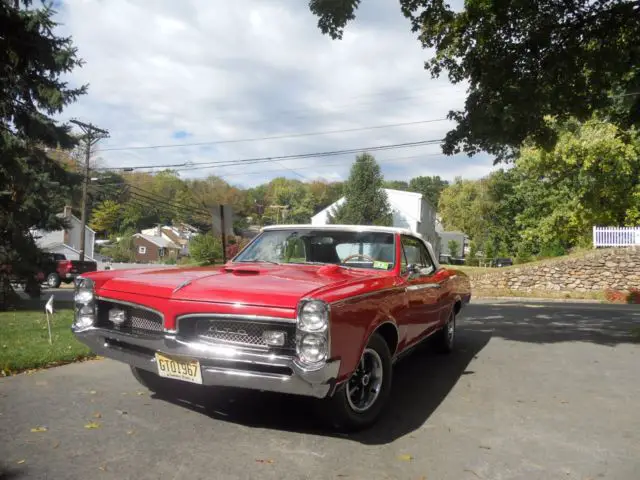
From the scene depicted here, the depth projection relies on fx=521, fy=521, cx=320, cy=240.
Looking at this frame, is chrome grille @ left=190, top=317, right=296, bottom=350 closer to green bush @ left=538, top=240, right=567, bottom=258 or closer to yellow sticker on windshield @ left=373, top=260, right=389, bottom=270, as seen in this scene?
yellow sticker on windshield @ left=373, top=260, right=389, bottom=270

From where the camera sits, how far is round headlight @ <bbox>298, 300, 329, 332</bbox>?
11.1 feet

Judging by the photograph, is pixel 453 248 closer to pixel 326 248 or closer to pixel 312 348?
pixel 326 248

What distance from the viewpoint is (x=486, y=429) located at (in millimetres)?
4137

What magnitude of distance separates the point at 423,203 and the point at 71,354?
48.4 m

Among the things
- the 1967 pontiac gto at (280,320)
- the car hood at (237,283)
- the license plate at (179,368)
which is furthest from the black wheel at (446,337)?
the license plate at (179,368)

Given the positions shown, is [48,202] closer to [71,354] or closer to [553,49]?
[71,354]

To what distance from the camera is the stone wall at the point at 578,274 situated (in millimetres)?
22484

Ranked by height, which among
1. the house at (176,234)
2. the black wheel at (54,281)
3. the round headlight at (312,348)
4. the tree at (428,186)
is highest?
the tree at (428,186)

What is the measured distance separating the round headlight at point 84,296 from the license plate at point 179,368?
97 centimetres

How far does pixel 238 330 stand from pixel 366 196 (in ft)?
148

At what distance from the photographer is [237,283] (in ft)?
12.8

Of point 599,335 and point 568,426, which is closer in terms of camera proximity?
point 568,426

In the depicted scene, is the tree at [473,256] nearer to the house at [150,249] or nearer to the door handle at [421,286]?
the house at [150,249]

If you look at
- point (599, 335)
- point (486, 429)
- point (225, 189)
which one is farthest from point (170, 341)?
point (225, 189)
